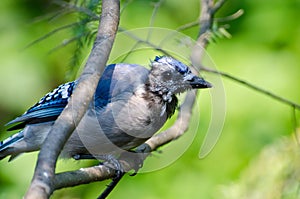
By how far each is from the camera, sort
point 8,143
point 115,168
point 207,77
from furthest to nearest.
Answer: point 207,77, point 8,143, point 115,168

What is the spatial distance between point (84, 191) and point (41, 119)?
2.88ft

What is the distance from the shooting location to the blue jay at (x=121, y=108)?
260 cm

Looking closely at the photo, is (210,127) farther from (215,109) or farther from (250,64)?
(250,64)

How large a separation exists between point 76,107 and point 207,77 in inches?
54.3

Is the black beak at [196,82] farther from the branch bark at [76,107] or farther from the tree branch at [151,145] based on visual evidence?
the branch bark at [76,107]

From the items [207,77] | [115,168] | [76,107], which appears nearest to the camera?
[76,107]

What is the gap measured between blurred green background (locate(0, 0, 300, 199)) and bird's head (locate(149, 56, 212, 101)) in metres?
0.50

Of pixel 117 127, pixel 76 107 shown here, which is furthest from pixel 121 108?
pixel 76 107

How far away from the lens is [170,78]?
2.70 metres

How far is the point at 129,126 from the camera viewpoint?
259 centimetres

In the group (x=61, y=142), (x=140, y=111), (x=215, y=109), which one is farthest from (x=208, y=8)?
(x=61, y=142)

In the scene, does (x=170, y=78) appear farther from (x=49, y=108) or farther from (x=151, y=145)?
(x=49, y=108)

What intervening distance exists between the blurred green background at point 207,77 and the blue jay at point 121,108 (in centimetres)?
49

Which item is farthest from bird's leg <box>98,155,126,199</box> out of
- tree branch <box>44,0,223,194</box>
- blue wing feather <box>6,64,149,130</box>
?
blue wing feather <box>6,64,149,130</box>
